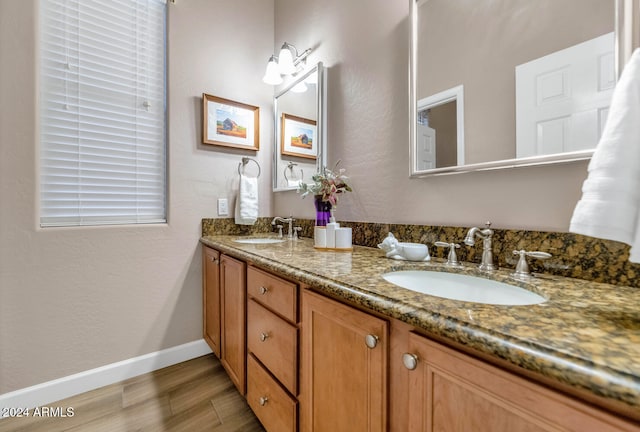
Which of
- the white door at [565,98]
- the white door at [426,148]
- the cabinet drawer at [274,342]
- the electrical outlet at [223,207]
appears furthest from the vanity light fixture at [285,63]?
the cabinet drawer at [274,342]

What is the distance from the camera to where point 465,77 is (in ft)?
3.31

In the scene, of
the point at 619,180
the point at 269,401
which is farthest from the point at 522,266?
the point at 269,401

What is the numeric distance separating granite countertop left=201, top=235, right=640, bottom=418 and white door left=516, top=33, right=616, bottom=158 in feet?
1.27

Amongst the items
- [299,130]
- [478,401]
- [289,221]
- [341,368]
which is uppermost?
[299,130]

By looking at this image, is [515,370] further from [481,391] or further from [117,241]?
[117,241]

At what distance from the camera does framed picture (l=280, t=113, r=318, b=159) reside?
5.80ft

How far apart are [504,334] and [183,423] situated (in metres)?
1.49

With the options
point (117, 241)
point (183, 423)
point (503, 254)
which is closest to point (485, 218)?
point (503, 254)

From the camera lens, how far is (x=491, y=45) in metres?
0.93

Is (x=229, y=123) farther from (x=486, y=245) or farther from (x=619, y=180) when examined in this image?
(x=619, y=180)

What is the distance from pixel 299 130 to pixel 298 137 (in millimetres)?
46

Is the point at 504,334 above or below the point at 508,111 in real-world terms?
below

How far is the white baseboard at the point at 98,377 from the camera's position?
1375mm

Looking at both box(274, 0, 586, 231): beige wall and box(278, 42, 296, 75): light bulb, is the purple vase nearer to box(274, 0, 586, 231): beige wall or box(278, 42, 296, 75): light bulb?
box(274, 0, 586, 231): beige wall
